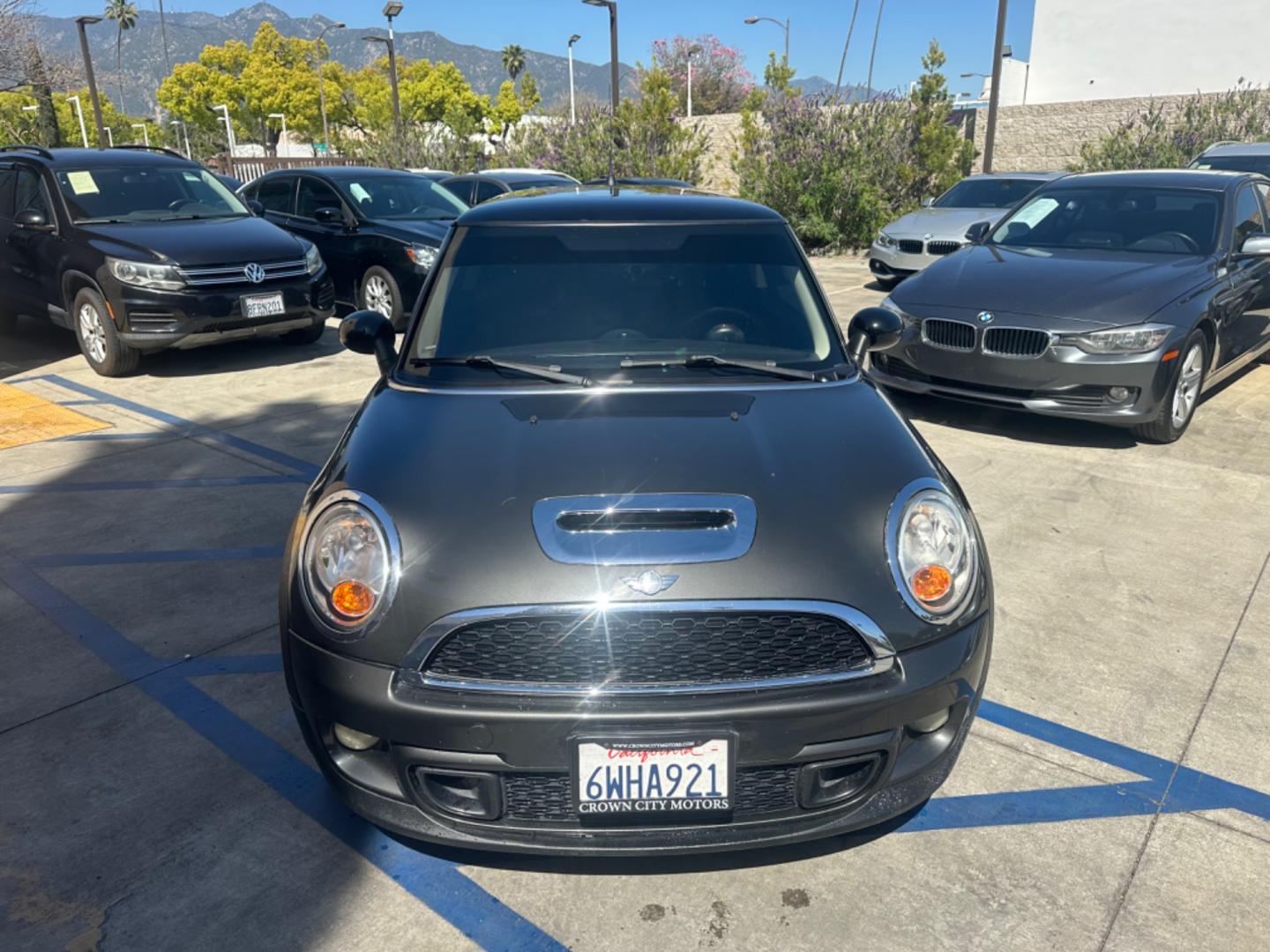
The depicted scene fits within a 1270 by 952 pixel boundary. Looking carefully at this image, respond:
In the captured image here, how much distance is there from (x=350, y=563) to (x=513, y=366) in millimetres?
1066

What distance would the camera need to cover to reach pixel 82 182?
8.15 m

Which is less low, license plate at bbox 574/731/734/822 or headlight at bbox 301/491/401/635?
headlight at bbox 301/491/401/635

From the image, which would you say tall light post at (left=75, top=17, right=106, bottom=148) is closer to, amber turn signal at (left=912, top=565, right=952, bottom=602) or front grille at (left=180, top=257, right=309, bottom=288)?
front grille at (left=180, top=257, right=309, bottom=288)

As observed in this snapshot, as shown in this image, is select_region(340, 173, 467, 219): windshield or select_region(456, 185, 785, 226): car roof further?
select_region(340, 173, 467, 219): windshield

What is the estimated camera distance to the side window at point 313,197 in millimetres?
10062

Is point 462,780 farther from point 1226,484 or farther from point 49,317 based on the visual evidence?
point 49,317

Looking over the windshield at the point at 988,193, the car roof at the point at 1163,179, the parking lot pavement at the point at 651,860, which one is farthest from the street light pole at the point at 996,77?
the parking lot pavement at the point at 651,860

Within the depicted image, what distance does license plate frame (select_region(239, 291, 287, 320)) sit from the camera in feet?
25.6

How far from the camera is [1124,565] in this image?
4273mm

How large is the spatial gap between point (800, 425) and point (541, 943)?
1510mm

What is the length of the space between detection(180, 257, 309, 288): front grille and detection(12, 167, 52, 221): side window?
1654mm

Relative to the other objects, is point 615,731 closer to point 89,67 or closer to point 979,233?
point 979,233

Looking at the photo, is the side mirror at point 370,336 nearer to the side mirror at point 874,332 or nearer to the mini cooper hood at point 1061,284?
the side mirror at point 874,332

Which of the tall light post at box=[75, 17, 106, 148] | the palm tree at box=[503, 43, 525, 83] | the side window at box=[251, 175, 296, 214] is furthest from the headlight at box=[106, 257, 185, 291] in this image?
the palm tree at box=[503, 43, 525, 83]
